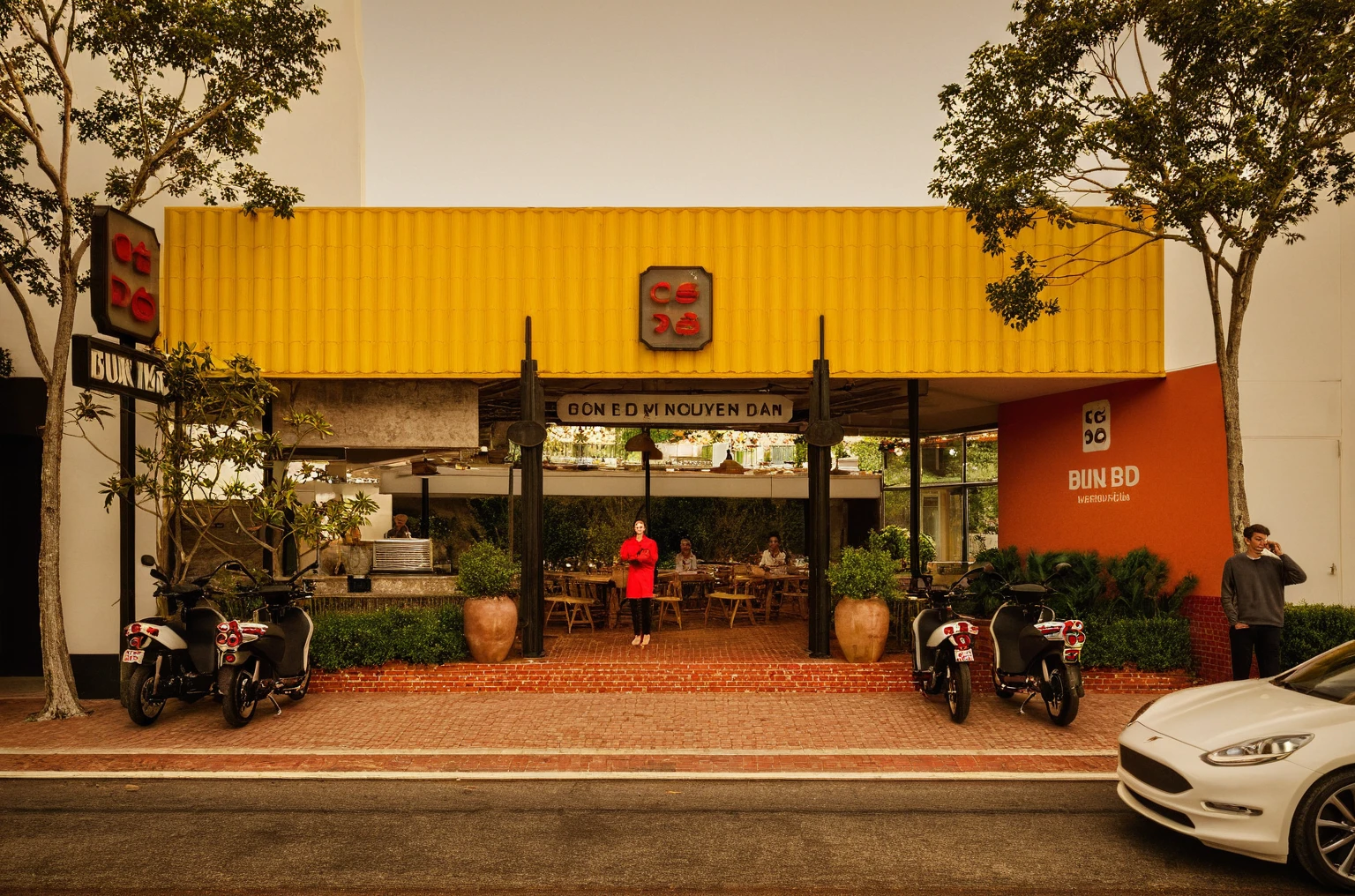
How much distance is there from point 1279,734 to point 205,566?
12107mm

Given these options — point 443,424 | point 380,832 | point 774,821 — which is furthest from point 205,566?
point 774,821

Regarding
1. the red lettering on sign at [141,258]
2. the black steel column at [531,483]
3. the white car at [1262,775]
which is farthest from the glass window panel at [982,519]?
the red lettering on sign at [141,258]

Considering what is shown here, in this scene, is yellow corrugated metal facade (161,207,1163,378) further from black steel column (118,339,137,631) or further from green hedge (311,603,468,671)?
green hedge (311,603,468,671)

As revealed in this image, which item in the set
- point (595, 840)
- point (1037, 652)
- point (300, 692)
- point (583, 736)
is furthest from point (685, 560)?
point (595, 840)

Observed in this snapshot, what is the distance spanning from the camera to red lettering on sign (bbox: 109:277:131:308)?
32.0 feet

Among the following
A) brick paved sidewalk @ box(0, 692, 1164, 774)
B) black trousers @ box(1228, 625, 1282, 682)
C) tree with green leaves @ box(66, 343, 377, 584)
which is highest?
tree with green leaves @ box(66, 343, 377, 584)

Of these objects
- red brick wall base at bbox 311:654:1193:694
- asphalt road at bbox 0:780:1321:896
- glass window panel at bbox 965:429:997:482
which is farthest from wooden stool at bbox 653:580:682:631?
glass window panel at bbox 965:429:997:482

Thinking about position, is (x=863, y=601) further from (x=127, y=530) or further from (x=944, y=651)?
(x=127, y=530)

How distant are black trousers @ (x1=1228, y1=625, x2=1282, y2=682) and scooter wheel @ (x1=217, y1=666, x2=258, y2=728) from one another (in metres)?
8.93

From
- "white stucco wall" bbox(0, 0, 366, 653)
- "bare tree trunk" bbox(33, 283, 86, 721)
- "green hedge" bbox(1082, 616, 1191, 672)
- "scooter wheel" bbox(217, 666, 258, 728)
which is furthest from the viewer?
"white stucco wall" bbox(0, 0, 366, 653)

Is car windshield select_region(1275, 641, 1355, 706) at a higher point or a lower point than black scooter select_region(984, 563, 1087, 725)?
higher

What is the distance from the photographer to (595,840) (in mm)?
5691

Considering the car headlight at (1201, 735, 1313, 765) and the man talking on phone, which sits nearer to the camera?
the car headlight at (1201, 735, 1313, 765)

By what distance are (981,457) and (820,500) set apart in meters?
8.46
